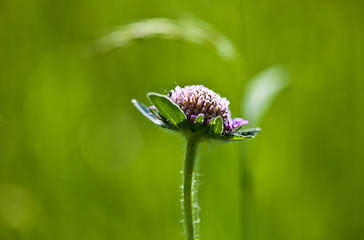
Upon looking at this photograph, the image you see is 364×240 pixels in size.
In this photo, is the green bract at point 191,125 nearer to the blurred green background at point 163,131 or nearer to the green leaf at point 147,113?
the green leaf at point 147,113

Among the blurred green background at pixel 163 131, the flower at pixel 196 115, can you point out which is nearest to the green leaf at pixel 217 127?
the flower at pixel 196 115

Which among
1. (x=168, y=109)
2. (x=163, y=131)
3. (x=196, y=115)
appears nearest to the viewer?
(x=168, y=109)

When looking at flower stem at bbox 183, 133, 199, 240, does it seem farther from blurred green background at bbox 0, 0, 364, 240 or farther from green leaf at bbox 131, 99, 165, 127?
blurred green background at bbox 0, 0, 364, 240

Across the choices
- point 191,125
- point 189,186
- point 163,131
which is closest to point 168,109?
point 191,125

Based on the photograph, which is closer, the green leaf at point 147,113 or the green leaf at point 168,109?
the green leaf at point 168,109

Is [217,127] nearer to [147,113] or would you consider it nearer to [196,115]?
[196,115]

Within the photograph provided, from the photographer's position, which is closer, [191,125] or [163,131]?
[191,125]

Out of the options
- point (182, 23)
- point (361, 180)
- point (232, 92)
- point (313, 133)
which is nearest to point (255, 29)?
point (232, 92)
